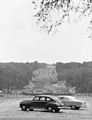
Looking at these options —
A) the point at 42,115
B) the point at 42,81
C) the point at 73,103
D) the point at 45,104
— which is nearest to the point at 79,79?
the point at 42,81

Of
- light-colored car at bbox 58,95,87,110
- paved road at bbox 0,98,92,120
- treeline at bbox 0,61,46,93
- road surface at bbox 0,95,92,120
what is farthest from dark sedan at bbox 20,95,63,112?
treeline at bbox 0,61,46,93

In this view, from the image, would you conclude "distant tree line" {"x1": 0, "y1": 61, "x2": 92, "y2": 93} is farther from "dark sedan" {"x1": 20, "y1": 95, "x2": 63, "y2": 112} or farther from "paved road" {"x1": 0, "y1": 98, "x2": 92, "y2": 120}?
"paved road" {"x1": 0, "y1": 98, "x2": 92, "y2": 120}

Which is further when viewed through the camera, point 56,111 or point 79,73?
point 79,73

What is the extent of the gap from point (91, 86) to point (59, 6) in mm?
135356

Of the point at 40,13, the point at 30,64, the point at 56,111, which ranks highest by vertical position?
the point at 30,64

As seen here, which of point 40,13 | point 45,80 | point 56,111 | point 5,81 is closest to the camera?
point 40,13

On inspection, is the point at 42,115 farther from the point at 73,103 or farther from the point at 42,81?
the point at 42,81

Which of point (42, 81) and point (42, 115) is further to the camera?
point (42, 81)

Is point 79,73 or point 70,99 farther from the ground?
point 79,73

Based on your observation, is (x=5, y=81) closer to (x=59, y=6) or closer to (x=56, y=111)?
(x=56, y=111)

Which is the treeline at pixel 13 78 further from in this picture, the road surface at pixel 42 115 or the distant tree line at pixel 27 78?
the road surface at pixel 42 115

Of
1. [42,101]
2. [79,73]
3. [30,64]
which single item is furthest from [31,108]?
[30,64]

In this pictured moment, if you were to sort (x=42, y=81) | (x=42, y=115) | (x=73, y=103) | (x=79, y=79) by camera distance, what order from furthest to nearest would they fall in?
(x=79, y=79)
(x=42, y=81)
(x=73, y=103)
(x=42, y=115)

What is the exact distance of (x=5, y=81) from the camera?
142375 mm
